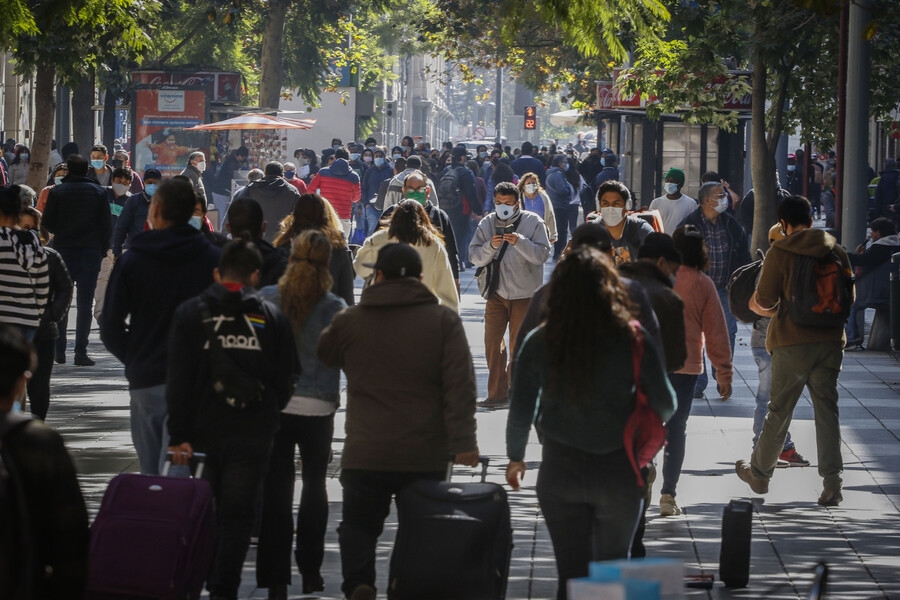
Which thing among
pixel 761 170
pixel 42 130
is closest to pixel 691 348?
pixel 42 130

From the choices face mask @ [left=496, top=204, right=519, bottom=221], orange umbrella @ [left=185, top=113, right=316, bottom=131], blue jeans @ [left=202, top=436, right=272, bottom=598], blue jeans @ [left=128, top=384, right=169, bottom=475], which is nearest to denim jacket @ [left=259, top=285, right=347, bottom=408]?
blue jeans @ [left=202, top=436, right=272, bottom=598]

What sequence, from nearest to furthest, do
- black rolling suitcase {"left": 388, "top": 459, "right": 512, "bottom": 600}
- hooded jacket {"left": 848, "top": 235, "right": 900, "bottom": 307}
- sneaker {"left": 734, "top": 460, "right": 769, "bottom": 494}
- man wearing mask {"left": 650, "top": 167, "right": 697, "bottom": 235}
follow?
black rolling suitcase {"left": 388, "top": 459, "right": 512, "bottom": 600}, sneaker {"left": 734, "top": 460, "right": 769, "bottom": 494}, man wearing mask {"left": 650, "top": 167, "right": 697, "bottom": 235}, hooded jacket {"left": 848, "top": 235, "right": 900, "bottom": 307}

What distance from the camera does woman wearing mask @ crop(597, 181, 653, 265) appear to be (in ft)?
35.1

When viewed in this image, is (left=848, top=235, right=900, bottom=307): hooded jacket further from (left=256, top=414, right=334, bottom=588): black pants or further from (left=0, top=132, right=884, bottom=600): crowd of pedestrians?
(left=256, top=414, right=334, bottom=588): black pants

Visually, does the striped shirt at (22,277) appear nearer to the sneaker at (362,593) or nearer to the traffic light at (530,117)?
the sneaker at (362,593)

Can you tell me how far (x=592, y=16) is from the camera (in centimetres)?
716

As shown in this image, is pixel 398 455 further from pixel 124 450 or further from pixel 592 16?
pixel 124 450

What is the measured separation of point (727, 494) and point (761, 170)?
993 centimetres

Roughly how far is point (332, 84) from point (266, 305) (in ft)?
127

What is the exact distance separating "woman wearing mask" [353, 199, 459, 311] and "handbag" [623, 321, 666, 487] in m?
4.65

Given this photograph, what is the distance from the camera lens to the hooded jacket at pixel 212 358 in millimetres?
6207

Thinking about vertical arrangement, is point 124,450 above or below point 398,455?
below

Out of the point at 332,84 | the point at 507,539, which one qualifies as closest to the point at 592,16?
the point at 507,539

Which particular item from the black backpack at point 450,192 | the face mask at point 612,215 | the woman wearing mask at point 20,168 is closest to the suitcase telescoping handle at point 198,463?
the face mask at point 612,215
